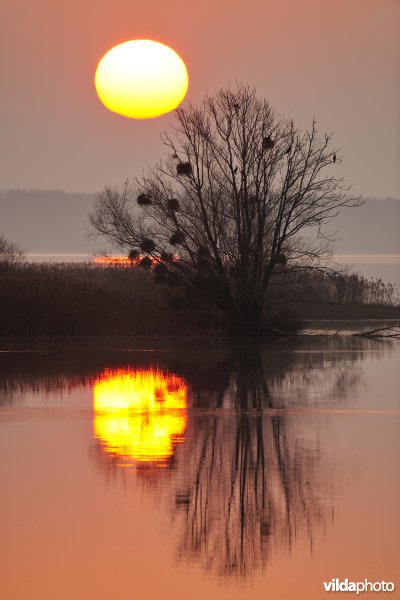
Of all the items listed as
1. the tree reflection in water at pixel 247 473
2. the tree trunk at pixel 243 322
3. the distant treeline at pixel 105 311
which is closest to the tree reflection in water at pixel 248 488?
the tree reflection in water at pixel 247 473

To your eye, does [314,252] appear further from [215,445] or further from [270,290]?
[215,445]

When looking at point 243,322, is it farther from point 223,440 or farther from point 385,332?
point 223,440

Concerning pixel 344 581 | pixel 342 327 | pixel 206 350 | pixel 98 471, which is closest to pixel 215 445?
pixel 98 471

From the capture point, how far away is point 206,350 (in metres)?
29.0

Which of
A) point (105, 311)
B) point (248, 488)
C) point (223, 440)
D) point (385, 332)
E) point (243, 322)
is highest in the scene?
point (105, 311)

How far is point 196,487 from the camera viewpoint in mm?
10531

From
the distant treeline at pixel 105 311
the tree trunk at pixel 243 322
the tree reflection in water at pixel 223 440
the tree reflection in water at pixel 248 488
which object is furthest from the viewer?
the tree trunk at pixel 243 322

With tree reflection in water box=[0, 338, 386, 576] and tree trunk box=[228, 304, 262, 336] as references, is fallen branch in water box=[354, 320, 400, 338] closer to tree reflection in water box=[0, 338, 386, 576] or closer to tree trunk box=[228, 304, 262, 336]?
tree trunk box=[228, 304, 262, 336]

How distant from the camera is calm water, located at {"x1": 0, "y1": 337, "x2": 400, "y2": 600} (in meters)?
7.89

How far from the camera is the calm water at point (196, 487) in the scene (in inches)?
311

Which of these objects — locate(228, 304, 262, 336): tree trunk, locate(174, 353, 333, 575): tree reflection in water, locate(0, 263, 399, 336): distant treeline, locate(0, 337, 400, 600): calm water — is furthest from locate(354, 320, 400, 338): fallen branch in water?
locate(174, 353, 333, 575): tree reflection in water

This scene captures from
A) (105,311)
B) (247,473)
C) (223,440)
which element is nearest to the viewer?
(247,473)

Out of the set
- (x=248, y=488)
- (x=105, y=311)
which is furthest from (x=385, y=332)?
(x=248, y=488)

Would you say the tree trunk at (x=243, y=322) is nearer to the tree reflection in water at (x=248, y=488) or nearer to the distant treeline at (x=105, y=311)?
the distant treeline at (x=105, y=311)
